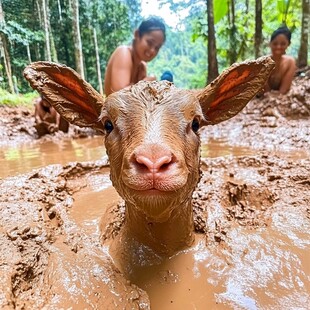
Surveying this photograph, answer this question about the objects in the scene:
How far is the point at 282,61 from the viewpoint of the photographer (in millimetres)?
10453

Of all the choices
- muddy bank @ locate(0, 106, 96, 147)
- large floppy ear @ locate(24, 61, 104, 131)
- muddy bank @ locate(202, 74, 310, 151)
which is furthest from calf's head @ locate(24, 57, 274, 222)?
muddy bank @ locate(0, 106, 96, 147)

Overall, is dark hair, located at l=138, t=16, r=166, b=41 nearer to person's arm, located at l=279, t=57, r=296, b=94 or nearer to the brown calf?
the brown calf

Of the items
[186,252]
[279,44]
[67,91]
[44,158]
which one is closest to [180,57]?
[279,44]

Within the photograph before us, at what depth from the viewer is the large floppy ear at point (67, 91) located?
290 cm

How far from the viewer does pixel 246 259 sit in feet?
9.12

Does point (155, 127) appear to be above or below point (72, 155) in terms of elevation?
above

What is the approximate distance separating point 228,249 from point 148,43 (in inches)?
219

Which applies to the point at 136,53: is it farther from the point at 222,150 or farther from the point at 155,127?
the point at 155,127

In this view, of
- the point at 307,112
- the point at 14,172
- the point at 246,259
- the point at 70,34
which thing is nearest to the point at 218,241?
the point at 246,259

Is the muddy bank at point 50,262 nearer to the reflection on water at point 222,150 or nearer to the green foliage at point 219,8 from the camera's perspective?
the reflection on water at point 222,150

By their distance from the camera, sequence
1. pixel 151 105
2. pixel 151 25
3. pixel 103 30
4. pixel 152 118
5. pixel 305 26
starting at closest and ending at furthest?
1. pixel 152 118
2. pixel 151 105
3. pixel 151 25
4. pixel 305 26
5. pixel 103 30

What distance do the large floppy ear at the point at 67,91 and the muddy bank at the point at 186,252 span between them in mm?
961

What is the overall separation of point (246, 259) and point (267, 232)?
1.40ft

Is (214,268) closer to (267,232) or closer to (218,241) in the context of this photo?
(218,241)
